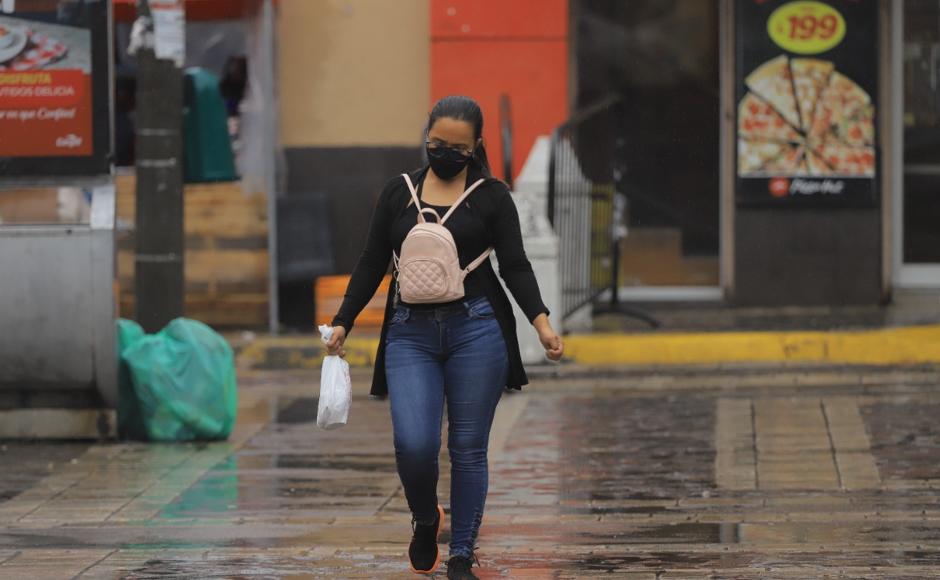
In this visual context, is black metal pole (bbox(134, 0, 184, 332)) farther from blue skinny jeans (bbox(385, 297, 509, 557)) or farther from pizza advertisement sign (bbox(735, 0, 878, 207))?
pizza advertisement sign (bbox(735, 0, 878, 207))

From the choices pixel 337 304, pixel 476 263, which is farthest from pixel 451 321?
pixel 337 304

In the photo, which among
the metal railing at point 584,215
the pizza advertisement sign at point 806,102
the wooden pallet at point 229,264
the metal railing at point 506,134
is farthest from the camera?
the pizza advertisement sign at point 806,102

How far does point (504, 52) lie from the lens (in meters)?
15.9

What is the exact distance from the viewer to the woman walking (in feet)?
21.7

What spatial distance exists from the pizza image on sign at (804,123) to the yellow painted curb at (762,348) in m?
2.37

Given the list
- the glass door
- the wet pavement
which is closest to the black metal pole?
the wet pavement

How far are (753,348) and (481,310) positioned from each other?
7291 millimetres

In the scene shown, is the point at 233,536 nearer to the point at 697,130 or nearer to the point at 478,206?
the point at 478,206

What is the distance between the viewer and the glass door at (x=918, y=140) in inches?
638

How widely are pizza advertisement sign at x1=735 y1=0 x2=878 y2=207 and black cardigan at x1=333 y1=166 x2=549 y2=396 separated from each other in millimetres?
9427

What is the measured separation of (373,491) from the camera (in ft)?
30.2

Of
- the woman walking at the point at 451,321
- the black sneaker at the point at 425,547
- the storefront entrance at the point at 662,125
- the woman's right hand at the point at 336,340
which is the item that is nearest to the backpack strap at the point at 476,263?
the woman walking at the point at 451,321

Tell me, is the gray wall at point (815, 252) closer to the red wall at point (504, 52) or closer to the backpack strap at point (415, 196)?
the red wall at point (504, 52)

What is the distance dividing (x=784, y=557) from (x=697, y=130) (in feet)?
31.5
